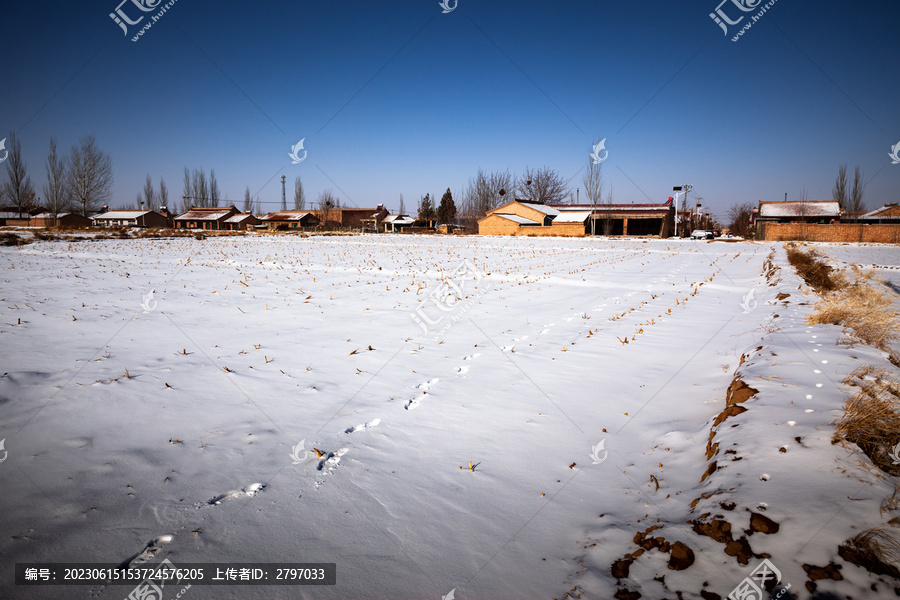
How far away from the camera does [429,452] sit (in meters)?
3.70

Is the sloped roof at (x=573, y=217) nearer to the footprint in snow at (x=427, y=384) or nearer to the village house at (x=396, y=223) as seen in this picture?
the village house at (x=396, y=223)

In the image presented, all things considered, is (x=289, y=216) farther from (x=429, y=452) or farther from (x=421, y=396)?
(x=429, y=452)

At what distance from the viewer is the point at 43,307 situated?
7859 millimetres

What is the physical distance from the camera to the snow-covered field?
236 centimetres

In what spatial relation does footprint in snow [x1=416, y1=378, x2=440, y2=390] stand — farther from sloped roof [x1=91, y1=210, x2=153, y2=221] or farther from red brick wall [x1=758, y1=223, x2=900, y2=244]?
sloped roof [x1=91, y1=210, x2=153, y2=221]

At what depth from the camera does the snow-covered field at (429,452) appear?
7.73 feet

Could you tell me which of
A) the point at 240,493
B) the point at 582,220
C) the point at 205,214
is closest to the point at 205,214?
the point at 205,214

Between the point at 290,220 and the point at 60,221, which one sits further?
the point at 290,220

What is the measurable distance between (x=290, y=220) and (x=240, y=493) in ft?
283

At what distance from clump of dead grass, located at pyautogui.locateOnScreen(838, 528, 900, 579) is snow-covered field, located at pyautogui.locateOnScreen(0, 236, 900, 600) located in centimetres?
6

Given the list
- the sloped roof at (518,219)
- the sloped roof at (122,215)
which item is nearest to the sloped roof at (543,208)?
the sloped roof at (518,219)

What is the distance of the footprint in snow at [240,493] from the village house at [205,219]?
293ft

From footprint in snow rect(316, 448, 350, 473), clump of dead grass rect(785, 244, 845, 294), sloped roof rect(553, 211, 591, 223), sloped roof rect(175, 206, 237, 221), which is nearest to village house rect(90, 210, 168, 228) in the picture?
sloped roof rect(175, 206, 237, 221)

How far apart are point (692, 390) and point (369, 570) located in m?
4.26
